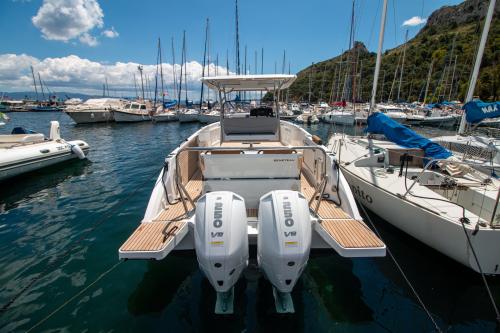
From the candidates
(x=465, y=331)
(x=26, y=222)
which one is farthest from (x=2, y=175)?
(x=465, y=331)

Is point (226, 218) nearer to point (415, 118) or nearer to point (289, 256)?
point (289, 256)

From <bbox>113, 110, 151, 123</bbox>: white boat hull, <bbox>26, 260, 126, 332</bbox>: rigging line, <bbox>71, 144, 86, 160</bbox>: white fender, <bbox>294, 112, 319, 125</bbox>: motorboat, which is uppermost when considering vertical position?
<bbox>294, 112, 319, 125</bbox>: motorboat

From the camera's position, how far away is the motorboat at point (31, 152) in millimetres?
8953

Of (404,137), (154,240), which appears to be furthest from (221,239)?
(404,137)

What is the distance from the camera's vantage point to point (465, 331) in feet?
10.8

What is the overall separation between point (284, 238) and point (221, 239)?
2.13 feet

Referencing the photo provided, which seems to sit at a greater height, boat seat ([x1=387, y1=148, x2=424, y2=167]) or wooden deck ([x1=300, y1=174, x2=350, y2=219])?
boat seat ([x1=387, y1=148, x2=424, y2=167])

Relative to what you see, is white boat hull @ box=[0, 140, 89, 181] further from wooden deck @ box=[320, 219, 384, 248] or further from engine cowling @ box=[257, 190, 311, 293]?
wooden deck @ box=[320, 219, 384, 248]

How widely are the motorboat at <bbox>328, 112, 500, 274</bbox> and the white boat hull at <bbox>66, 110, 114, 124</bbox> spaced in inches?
1291

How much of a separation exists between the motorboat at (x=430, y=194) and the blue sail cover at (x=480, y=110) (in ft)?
9.07

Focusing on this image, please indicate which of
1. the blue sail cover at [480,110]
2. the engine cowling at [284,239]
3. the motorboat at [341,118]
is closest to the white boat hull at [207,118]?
the motorboat at [341,118]

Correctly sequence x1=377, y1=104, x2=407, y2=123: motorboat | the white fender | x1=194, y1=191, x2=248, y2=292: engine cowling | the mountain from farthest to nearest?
the mountain → x1=377, y1=104, x2=407, y2=123: motorboat → the white fender → x1=194, y1=191, x2=248, y2=292: engine cowling

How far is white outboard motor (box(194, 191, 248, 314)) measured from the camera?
260 cm

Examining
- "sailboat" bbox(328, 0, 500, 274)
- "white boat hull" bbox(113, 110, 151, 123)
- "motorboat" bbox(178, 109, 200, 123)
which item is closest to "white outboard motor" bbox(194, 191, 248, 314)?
"sailboat" bbox(328, 0, 500, 274)
